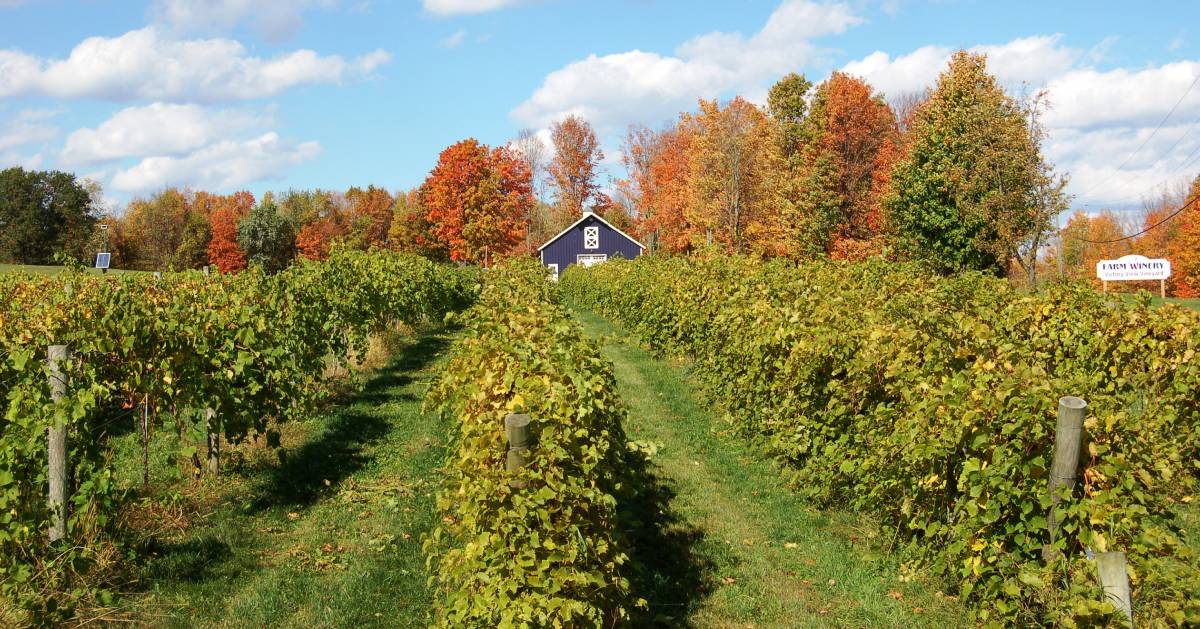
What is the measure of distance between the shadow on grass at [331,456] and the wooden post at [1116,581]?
19.7 feet

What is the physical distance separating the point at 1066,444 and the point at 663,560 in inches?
117

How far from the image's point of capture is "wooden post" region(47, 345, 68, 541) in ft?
18.1

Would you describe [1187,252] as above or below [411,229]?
below

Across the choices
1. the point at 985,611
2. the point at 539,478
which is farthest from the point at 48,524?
the point at 985,611

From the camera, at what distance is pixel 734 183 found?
49156 mm

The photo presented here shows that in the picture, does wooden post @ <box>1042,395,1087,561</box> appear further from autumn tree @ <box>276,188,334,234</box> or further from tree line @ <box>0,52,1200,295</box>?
autumn tree @ <box>276,188,334,234</box>

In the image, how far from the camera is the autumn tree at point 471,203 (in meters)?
64.2

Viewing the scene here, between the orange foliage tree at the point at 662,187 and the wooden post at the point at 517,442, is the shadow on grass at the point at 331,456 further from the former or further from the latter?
the orange foliage tree at the point at 662,187

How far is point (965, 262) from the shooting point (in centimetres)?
3609

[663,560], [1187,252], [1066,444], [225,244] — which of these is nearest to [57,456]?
[663,560]

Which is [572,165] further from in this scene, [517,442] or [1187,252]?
[517,442]

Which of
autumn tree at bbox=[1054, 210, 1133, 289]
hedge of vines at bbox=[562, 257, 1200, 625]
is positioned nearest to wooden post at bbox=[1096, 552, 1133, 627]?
hedge of vines at bbox=[562, 257, 1200, 625]

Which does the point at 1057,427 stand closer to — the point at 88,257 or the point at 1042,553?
the point at 1042,553

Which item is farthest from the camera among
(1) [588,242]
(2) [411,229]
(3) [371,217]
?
(3) [371,217]
